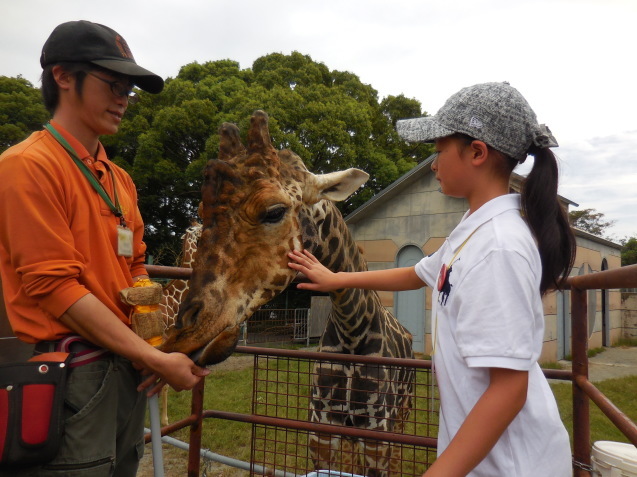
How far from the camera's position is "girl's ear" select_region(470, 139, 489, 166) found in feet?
4.36

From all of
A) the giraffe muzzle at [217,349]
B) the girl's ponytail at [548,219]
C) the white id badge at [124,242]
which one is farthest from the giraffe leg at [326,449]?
the girl's ponytail at [548,219]

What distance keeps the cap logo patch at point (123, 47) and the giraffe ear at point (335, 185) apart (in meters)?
1.06

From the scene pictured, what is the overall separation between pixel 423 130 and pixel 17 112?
21.5 metres

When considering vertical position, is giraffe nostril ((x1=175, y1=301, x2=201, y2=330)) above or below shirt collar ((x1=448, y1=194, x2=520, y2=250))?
below

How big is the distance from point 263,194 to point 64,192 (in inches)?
30.2

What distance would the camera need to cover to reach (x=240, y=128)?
13508 mm

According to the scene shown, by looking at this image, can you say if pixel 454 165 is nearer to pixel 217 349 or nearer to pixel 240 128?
pixel 217 349

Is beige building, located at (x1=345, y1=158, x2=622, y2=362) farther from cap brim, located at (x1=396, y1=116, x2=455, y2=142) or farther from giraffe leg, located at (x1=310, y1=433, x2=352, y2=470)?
cap brim, located at (x1=396, y1=116, x2=455, y2=142)

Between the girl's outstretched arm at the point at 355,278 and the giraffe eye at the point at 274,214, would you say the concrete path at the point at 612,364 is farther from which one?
the giraffe eye at the point at 274,214

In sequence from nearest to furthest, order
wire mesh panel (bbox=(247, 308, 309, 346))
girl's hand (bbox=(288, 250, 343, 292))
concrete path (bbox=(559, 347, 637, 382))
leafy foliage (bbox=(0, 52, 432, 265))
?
girl's hand (bbox=(288, 250, 343, 292)) → concrete path (bbox=(559, 347, 637, 382)) → wire mesh panel (bbox=(247, 308, 309, 346)) → leafy foliage (bbox=(0, 52, 432, 265))

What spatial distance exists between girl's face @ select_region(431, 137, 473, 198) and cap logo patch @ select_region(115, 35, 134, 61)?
124cm

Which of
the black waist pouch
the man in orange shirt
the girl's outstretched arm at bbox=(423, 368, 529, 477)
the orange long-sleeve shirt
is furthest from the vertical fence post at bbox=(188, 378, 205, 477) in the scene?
the girl's outstretched arm at bbox=(423, 368, 529, 477)

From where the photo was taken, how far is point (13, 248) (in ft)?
4.76

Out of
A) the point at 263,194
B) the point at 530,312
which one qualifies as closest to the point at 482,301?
the point at 530,312
